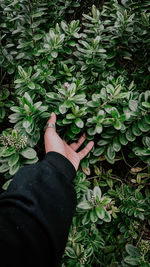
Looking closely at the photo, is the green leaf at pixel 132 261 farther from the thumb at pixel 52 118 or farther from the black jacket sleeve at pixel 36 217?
the thumb at pixel 52 118

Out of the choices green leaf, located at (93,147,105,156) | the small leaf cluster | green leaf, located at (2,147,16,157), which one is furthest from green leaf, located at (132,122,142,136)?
green leaf, located at (2,147,16,157)

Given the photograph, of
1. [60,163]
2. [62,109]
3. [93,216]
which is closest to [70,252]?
[93,216]

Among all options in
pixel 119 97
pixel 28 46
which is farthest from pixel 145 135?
pixel 28 46

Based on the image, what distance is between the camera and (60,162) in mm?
1018

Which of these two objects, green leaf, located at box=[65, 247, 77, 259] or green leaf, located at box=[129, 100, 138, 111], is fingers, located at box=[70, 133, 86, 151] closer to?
green leaf, located at box=[129, 100, 138, 111]

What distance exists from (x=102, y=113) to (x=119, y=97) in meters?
0.15

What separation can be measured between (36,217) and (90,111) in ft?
2.37

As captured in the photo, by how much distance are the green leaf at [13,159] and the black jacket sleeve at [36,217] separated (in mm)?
186

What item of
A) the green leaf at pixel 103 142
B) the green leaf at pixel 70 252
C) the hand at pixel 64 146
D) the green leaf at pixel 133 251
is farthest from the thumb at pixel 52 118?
the green leaf at pixel 133 251

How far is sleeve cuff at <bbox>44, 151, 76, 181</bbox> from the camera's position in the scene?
0.99 m

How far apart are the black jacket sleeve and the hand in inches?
7.8

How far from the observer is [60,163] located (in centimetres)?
101

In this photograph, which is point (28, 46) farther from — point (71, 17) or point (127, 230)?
point (127, 230)

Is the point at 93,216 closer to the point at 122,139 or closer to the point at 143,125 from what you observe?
the point at 122,139
